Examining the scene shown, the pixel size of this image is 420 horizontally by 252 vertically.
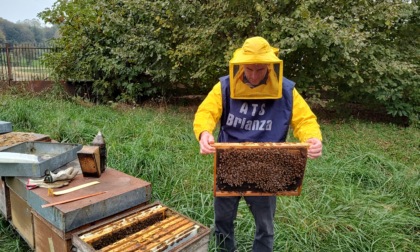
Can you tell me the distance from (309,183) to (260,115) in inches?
76.0

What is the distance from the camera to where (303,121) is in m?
2.20

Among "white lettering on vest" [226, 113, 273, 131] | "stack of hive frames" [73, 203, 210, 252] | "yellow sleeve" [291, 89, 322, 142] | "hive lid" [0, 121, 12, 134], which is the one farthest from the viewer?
"hive lid" [0, 121, 12, 134]

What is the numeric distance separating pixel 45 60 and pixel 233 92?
896 centimetres

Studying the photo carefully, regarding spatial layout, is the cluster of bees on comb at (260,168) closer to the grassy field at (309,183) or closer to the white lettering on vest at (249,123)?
the white lettering on vest at (249,123)

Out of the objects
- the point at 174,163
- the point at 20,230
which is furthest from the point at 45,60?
the point at 20,230

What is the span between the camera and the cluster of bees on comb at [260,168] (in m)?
2.06

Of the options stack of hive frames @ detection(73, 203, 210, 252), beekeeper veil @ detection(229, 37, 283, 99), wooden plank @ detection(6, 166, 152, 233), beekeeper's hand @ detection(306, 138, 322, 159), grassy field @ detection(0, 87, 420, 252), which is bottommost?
grassy field @ detection(0, 87, 420, 252)

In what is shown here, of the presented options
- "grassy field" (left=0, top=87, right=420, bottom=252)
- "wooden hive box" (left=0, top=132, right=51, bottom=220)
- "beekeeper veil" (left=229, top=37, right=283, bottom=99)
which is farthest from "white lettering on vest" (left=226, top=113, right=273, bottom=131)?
"wooden hive box" (left=0, top=132, right=51, bottom=220)

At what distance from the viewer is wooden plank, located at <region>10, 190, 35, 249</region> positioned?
234cm

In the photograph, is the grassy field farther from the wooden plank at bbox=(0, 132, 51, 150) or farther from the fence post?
the fence post

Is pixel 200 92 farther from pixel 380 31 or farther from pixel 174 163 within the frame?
pixel 174 163

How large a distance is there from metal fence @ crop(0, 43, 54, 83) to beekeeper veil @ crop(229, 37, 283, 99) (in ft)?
30.2

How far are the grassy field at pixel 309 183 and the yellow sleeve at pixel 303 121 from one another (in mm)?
1109

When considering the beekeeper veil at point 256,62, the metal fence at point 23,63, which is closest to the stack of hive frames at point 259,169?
the beekeeper veil at point 256,62
